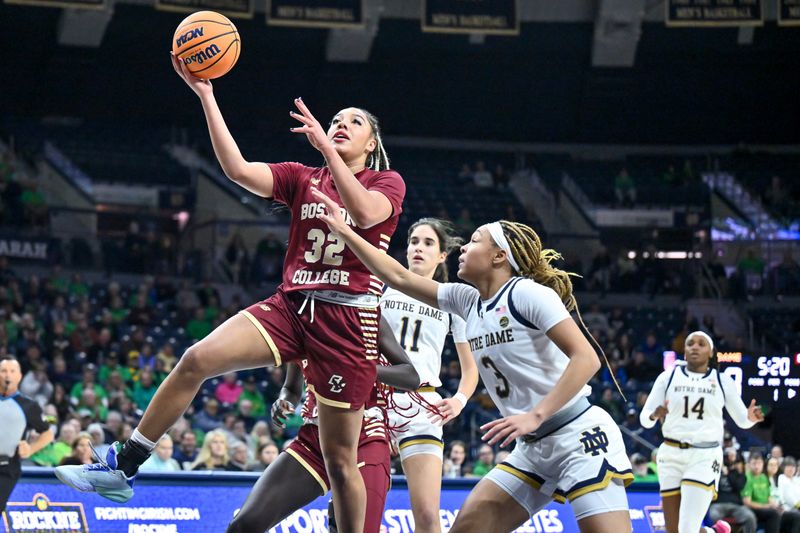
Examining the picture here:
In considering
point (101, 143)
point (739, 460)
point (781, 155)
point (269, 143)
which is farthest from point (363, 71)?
point (739, 460)

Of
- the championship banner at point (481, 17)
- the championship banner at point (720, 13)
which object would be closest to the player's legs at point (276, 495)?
the championship banner at point (481, 17)

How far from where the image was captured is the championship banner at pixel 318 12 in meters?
18.3

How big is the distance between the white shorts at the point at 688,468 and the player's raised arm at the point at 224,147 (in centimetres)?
584

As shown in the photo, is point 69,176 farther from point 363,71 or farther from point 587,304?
point 587,304

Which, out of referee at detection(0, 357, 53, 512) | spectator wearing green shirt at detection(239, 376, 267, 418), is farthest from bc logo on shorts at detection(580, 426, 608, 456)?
spectator wearing green shirt at detection(239, 376, 267, 418)

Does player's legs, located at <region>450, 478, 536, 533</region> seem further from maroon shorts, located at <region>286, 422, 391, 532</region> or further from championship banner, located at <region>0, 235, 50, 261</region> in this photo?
championship banner, located at <region>0, 235, 50, 261</region>

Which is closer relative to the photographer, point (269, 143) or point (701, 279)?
point (701, 279)

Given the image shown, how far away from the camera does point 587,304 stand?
22.2 metres

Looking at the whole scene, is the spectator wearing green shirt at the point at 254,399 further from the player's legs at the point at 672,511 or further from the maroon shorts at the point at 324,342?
the maroon shorts at the point at 324,342

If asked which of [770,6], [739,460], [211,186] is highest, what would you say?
[770,6]

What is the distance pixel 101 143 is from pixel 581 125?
454 inches

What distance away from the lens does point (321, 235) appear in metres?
5.29

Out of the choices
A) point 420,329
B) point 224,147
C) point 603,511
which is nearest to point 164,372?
point 420,329

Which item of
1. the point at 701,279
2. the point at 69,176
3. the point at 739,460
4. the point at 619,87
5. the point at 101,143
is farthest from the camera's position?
the point at 619,87
